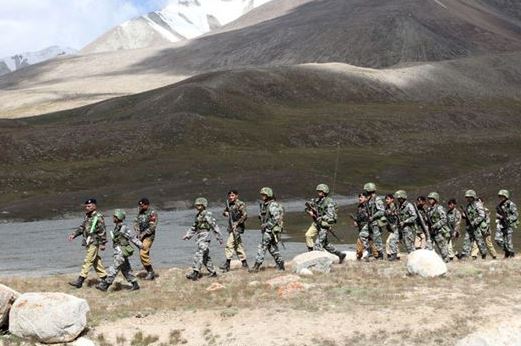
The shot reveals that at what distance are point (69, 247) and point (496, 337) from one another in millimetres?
33749

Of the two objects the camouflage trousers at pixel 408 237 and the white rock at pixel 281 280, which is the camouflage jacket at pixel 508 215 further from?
the white rock at pixel 281 280

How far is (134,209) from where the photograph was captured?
6506 centimetres

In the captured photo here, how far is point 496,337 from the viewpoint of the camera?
51.4ft

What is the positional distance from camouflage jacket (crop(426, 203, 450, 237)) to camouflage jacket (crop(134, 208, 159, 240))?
11.5 metres

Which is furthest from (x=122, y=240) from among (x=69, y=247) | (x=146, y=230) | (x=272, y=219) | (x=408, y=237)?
(x=69, y=247)

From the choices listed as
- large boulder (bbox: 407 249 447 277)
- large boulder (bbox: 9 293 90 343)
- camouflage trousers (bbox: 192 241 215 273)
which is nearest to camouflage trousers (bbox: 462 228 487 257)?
large boulder (bbox: 407 249 447 277)

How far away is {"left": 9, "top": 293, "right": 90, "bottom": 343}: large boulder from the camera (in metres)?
18.2

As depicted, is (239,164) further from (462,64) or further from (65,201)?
(462,64)

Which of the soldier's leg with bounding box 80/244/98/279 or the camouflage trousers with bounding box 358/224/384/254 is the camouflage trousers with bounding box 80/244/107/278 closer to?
the soldier's leg with bounding box 80/244/98/279

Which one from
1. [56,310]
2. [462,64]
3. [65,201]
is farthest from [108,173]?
[462,64]

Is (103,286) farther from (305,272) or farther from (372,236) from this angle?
(372,236)

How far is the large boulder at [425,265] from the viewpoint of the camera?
23797 millimetres

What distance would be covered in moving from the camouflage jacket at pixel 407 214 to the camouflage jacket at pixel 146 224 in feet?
32.6

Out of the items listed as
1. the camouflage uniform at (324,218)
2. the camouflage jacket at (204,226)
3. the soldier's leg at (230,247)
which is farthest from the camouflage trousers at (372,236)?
the camouflage jacket at (204,226)
